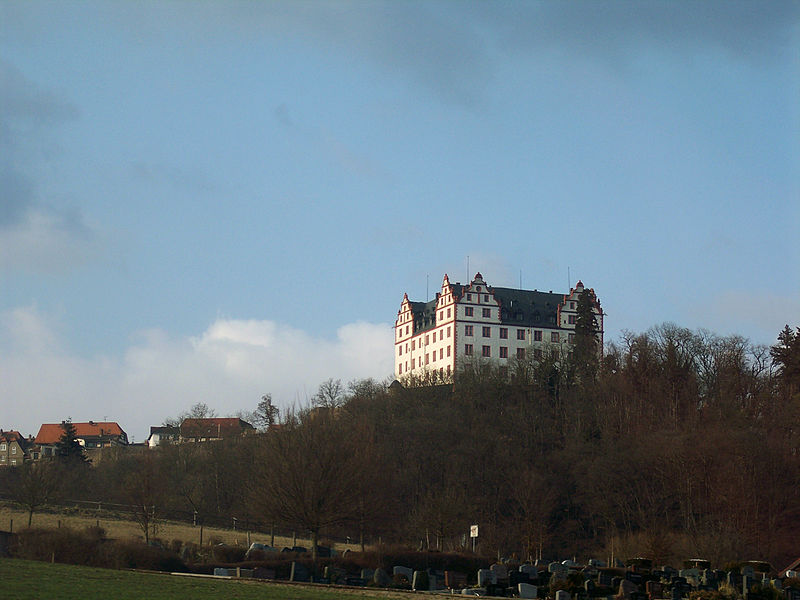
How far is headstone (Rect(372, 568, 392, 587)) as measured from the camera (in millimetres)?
38375

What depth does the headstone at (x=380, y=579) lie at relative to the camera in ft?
126

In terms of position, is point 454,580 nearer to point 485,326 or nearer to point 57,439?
point 485,326

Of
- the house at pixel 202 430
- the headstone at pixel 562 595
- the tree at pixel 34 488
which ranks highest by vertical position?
the house at pixel 202 430

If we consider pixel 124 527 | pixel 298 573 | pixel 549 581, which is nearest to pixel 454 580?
pixel 549 581

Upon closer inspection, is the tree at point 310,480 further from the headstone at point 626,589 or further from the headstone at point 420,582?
the headstone at point 626,589

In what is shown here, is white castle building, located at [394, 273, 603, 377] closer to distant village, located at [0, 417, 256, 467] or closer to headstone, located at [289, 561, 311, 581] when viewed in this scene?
distant village, located at [0, 417, 256, 467]

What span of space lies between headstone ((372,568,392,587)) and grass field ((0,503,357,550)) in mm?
20205

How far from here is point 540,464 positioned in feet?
288

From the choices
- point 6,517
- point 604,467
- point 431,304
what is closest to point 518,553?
point 604,467

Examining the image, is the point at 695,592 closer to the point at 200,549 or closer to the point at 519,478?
the point at 200,549

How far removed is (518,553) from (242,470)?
27.6 m

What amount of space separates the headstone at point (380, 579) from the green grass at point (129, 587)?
4.16 m

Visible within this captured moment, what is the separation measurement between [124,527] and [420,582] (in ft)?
103

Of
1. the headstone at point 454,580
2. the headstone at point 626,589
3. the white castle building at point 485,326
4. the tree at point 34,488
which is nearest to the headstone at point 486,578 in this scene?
the headstone at point 454,580
